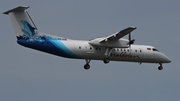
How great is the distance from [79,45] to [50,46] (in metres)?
3.20

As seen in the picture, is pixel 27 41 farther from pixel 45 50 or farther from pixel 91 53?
pixel 91 53

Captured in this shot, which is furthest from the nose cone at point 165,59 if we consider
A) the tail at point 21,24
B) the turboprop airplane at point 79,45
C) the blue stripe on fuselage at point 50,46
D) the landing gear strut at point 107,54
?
the tail at point 21,24

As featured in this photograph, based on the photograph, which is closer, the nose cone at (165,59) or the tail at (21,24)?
the tail at (21,24)

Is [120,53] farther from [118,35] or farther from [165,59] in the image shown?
[165,59]

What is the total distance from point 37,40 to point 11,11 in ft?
12.5

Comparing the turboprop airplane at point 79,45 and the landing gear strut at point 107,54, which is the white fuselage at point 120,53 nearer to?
the turboprop airplane at point 79,45

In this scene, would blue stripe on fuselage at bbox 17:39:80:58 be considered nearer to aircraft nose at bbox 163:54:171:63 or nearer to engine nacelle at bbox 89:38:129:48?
engine nacelle at bbox 89:38:129:48

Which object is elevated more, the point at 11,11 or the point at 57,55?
the point at 11,11

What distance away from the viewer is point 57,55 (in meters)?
60.2

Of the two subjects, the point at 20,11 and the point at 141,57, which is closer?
the point at 20,11

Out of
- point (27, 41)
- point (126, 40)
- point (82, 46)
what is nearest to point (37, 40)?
point (27, 41)

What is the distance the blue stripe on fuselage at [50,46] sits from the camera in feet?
191

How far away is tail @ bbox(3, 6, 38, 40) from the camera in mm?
58656

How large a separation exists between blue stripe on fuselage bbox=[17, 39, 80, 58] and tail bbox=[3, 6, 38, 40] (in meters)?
0.76
